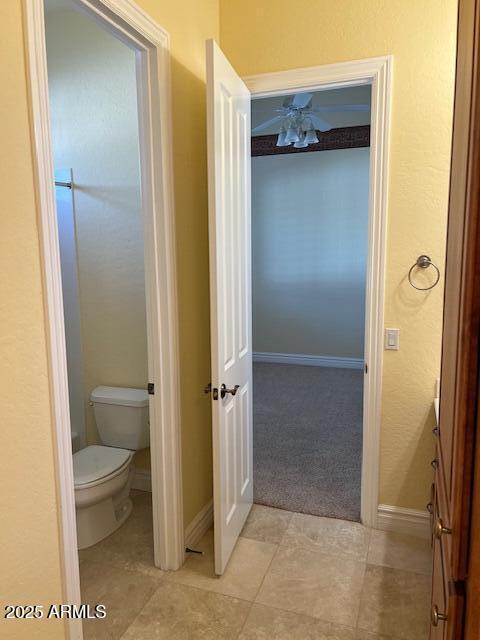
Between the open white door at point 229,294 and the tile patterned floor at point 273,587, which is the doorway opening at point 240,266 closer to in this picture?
the open white door at point 229,294

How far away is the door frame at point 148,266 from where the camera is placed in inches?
49.3

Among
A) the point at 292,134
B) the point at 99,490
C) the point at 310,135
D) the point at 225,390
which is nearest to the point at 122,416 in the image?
the point at 99,490

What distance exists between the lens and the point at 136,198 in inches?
104

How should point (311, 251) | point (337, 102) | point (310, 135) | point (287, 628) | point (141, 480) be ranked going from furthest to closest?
1. point (311, 251)
2. point (337, 102)
3. point (310, 135)
4. point (141, 480)
5. point (287, 628)

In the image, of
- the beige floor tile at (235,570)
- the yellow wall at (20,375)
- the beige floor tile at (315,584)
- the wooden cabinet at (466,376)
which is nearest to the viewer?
the wooden cabinet at (466,376)

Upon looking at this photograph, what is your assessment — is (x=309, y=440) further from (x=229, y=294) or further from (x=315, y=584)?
(x=229, y=294)

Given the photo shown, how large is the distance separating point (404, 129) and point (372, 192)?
32cm

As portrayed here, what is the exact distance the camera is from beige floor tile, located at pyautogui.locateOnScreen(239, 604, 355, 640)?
178 centimetres

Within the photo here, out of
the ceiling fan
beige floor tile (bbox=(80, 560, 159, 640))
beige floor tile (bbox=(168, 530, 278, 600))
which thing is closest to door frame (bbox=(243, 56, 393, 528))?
beige floor tile (bbox=(168, 530, 278, 600))

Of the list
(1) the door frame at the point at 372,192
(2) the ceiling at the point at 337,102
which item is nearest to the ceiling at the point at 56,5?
(1) the door frame at the point at 372,192

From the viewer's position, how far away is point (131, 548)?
7.64ft

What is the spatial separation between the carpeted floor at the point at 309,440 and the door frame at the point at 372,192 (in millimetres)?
412

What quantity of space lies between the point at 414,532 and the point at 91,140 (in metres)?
2.82

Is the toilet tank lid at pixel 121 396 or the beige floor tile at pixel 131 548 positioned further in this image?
the toilet tank lid at pixel 121 396
